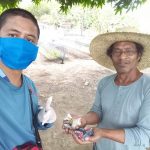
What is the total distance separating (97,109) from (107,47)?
594mm

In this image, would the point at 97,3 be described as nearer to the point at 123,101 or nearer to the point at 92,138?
the point at 123,101

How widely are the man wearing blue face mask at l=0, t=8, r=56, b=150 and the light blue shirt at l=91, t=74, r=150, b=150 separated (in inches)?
20.9

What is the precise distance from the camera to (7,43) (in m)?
2.21

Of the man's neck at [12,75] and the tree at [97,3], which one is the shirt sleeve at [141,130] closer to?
the man's neck at [12,75]

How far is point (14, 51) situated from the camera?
2252 mm

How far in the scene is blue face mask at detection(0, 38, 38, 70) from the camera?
221 centimetres

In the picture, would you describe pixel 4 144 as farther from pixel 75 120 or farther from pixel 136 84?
pixel 136 84

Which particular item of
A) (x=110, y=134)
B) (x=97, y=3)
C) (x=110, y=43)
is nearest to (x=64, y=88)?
(x=97, y=3)

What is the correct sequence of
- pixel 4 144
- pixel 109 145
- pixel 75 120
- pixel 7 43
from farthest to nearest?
pixel 109 145
pixel 75 120
pixel 7 43
pixel 4 144

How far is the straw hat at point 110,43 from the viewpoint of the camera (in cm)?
257

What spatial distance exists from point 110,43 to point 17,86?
3.30 feet

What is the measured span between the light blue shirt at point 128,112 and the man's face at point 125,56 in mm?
137

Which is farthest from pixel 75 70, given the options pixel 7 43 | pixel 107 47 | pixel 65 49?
pixel 7 43

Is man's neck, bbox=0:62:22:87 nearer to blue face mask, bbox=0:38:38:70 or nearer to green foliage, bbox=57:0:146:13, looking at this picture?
blue face mask, bbox=0:38:38:70
